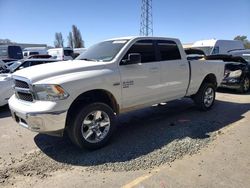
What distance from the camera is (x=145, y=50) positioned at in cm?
557

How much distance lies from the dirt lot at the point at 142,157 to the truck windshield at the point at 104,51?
167 cm

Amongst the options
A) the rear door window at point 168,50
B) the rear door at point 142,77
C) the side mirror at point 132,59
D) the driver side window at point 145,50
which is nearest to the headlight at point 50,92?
the rear door at point 142,77

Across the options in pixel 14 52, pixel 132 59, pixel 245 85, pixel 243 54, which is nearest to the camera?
pixel 132 59

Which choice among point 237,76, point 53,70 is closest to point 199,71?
point 237,76

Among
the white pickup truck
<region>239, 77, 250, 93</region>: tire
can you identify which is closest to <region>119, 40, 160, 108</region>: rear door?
the white pickup truck

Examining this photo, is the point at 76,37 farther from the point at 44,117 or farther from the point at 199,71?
the point at 44,117

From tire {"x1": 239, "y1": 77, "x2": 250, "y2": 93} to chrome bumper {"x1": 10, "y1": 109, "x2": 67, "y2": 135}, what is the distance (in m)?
8.04

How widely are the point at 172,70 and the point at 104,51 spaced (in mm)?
1683

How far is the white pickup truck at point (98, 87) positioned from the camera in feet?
13.5

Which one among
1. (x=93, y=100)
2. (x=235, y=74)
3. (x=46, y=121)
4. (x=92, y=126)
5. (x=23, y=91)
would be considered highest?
(x=23, y=91)

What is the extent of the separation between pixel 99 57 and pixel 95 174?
97.6 inches

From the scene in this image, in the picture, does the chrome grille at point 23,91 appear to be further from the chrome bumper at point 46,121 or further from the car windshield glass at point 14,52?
the car windshield glass at point 14,52

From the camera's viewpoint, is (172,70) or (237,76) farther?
(237,76)

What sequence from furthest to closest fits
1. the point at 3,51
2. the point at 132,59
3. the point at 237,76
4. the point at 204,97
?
the point at 3,51
the point at 237,76
the point at 204,97
the point at 132,59
